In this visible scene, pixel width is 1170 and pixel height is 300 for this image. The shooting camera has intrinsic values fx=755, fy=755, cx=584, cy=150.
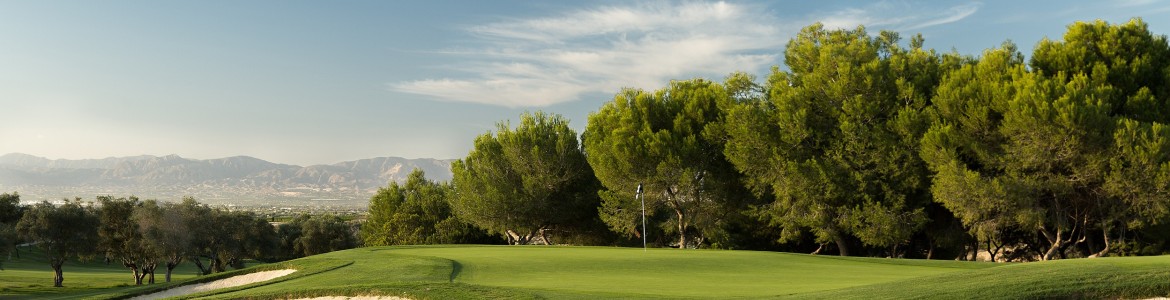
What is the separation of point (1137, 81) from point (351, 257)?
36.5 meters

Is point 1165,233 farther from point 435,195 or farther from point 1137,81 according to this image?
point 435,195

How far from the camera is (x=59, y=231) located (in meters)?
54.9

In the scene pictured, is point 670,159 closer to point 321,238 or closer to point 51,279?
point 51,279

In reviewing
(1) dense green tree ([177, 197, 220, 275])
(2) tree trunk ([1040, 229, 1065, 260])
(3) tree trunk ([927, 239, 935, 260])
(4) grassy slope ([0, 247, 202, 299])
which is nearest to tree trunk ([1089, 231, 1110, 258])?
(2) tree trunk ([1040, 229, 1065, 260])

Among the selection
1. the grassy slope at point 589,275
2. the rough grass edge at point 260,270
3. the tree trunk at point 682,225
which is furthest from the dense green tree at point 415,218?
the rough grass edge at point 260,270

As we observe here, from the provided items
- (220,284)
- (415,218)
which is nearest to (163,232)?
(415,218)

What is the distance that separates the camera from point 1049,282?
14.2m

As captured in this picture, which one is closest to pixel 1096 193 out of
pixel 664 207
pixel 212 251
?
pixel 664 207

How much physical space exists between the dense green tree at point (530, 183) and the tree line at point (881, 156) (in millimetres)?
133

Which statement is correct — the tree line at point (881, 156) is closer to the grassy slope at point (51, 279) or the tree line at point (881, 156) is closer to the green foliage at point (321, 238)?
the grassy slope at point (51, 279)

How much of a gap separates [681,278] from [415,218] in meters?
42.9

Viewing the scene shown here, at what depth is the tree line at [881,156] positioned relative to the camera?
109 feet

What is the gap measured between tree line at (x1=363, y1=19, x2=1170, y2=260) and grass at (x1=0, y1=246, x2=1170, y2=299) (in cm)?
1010

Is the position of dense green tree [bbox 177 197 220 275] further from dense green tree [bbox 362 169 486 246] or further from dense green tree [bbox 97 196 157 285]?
dense green tree [bbox 362 169 486 246]
